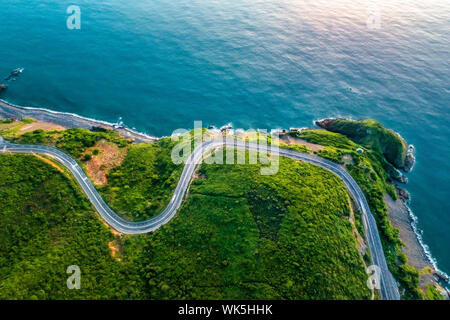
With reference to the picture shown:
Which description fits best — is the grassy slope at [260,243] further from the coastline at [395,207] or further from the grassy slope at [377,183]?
the coastline at [395,207]

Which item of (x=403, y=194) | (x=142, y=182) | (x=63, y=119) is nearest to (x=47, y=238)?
(x=142, y=182)

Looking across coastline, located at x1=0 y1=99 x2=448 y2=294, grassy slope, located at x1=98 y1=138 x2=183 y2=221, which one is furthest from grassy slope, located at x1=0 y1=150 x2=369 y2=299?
coastline, located at x1=0 y1=99 x2=448 y2=294

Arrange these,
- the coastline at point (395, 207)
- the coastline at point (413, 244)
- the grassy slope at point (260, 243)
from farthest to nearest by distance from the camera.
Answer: the coastline at point (395, 207), the coastline at point (413, 244), the grassy slope at point (260, 243)

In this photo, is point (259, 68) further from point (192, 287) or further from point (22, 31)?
point (22, 31)

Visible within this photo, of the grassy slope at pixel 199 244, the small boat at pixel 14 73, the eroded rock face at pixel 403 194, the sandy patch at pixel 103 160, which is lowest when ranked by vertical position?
the grassy slope at pixel 199 244

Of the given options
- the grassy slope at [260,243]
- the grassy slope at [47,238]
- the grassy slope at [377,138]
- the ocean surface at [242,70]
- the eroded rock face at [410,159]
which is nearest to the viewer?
the grassy slope at [47,238]

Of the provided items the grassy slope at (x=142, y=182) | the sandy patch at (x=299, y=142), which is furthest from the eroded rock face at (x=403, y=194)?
the grassy slope at (x=142, y=182)

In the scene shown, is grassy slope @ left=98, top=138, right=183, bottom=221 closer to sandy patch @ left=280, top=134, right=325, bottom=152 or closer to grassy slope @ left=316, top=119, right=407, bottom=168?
sandy patch @ left=280, top=134, right=325, bottom=152
